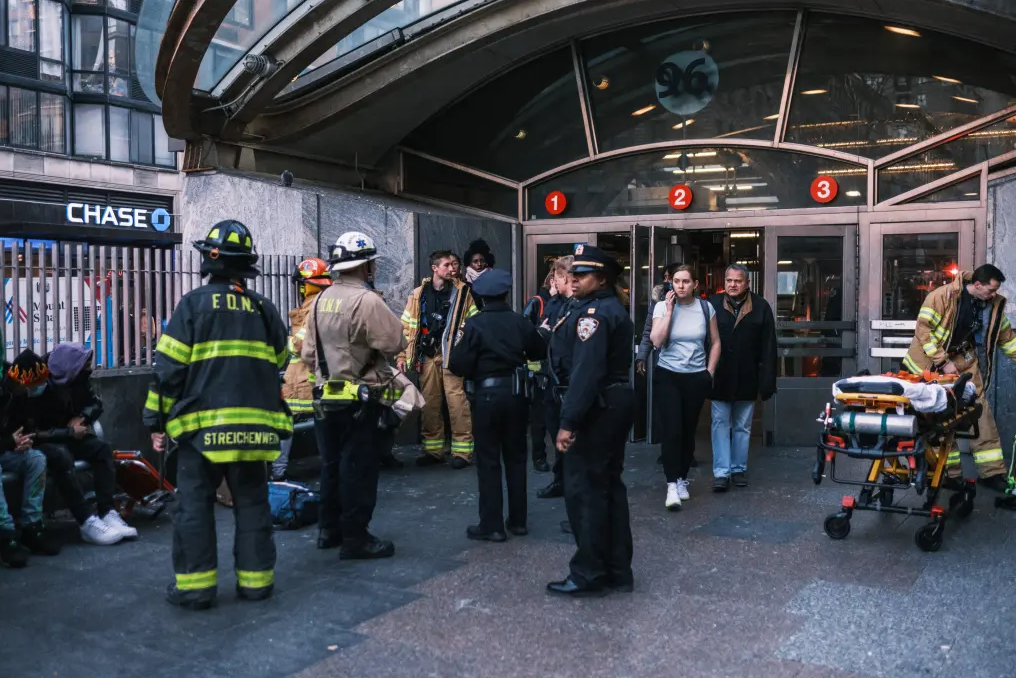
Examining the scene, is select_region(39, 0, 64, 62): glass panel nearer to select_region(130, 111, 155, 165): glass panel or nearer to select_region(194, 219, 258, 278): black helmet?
select_region(130, 111, 155, 165): glass panel

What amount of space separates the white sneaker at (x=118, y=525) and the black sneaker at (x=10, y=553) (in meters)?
0.67

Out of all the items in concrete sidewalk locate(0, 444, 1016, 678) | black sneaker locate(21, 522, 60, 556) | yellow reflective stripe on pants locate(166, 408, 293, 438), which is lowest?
concrete sidewalk locate(0, 444, 1016, 678)

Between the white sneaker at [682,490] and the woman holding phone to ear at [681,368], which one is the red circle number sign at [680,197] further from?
the white sneaker at [682,490]

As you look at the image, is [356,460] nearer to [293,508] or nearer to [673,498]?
[293,508]

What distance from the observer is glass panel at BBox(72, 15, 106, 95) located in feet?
108

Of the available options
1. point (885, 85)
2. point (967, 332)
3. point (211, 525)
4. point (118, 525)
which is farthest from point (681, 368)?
point (885, 85)

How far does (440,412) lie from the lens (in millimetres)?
9562

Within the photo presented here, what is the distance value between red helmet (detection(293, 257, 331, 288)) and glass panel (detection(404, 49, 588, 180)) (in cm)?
522

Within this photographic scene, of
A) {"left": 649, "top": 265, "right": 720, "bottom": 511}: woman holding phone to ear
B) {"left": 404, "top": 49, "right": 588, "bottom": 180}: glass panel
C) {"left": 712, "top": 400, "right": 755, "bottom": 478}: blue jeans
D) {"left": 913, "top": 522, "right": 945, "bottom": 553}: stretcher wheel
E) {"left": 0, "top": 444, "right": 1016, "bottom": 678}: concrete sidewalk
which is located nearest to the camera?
{"left": 0, "top": 444, "right": 1016, "bottom": 678}: concrete sidewalk

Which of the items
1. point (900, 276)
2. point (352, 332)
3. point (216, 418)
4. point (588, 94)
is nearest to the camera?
point (216, 418)

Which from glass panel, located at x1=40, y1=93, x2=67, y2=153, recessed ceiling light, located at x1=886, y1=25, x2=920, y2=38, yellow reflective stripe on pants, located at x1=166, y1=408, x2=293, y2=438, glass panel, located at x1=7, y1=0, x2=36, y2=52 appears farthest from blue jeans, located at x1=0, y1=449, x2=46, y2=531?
glass panel, located at x1=7, y1=0, x2=36, y2=52

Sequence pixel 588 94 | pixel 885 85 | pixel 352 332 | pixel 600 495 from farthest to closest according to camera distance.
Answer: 1. pixel 588 94
2. pixel 885 85
3. pixel 352 332
4. pixel 600 495

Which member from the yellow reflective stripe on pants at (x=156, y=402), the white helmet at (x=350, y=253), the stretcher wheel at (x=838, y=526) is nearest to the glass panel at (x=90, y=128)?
the white helmet at (x=350, y=253)

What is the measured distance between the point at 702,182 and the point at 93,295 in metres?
6.51
